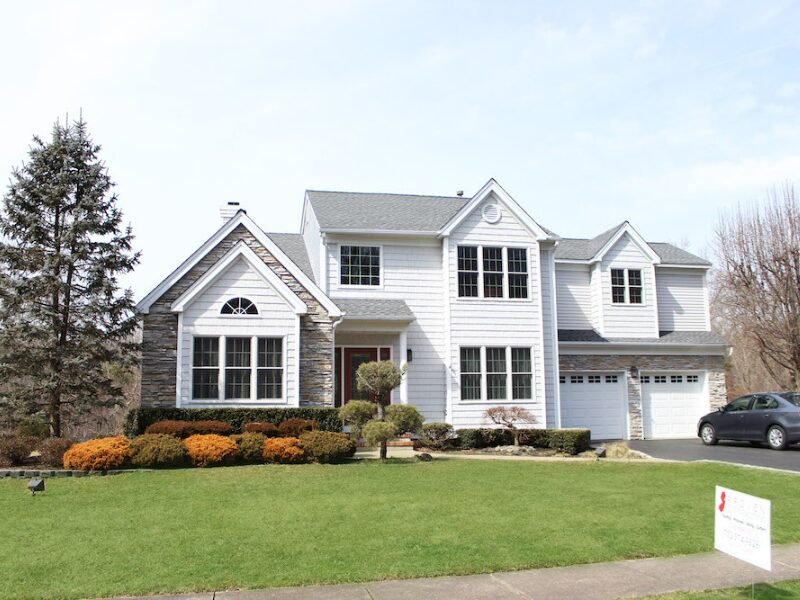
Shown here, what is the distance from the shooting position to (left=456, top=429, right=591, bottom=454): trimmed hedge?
63.4 ft

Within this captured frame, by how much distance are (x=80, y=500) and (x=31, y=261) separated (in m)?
8.26

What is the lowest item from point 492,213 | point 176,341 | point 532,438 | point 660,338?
point 532,438

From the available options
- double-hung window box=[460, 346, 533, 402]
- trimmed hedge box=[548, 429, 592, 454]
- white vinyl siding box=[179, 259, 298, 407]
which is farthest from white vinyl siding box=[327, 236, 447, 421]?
trimmed hedge box=[548, 429, 592, 454]

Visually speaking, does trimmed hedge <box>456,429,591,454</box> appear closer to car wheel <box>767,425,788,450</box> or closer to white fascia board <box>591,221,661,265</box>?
car wheel <box>767,425,788,450</box>

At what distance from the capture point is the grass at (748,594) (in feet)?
21.3

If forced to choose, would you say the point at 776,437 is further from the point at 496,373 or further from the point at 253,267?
the point at 253,267

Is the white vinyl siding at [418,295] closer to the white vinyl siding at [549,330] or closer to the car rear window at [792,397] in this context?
the white vinyl siding at [549,330]

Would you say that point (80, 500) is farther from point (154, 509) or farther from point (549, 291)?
point (549, 291)

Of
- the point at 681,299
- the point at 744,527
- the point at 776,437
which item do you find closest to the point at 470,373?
the point at 776,437

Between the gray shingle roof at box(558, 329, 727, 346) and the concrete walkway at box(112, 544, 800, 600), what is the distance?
52.8ft

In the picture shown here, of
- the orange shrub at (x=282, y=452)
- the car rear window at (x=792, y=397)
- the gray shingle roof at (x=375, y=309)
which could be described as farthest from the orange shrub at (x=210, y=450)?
the car rear window at (x=792, y=397)

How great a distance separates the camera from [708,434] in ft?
69.7

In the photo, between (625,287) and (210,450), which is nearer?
(210,450)

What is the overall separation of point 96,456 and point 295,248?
12620mm
